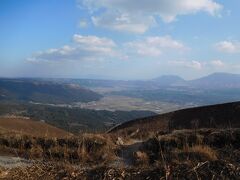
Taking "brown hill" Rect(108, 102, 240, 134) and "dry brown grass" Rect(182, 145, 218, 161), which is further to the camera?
"brown hill" Rect(108, 102, 240, 134)

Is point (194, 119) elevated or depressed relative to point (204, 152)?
depressed

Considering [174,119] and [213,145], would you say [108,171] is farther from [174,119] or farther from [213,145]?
[174,119]

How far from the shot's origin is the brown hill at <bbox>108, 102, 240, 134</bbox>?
2384cm

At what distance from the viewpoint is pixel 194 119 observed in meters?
25.9

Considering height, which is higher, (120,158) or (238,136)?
(238,136)

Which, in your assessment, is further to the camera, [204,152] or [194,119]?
[194,119]

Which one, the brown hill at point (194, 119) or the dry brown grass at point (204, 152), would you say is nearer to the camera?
the dry brown grass at point (204, 152)

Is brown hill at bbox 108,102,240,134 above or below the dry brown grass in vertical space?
below

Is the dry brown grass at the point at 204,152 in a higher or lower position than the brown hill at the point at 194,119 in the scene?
higher

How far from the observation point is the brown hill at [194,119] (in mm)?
23844

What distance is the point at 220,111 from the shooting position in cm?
2591

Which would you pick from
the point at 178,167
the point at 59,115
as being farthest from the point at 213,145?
the point at 59,115

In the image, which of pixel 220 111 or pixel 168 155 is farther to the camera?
pixel 220 111

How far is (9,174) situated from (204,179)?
388cm
